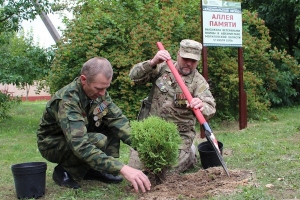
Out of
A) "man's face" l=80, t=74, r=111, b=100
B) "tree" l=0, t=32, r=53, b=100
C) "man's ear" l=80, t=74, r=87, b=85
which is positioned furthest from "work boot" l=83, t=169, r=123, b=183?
"tree" l=0, t=32, r=53, b=100

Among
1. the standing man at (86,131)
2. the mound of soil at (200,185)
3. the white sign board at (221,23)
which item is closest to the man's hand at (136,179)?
the standing man at (86,131)

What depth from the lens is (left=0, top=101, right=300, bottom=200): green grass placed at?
375 centimetres

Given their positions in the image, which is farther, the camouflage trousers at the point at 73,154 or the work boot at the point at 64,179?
the work boot at the point at 64,179

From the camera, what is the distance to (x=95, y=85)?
3746 millimetres

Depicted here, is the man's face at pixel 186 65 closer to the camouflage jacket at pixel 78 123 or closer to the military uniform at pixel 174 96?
the military uniform at pixel 174 96

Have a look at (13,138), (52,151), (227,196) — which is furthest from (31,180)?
(13,138)

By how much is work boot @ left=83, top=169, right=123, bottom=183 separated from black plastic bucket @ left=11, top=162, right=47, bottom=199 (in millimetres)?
713

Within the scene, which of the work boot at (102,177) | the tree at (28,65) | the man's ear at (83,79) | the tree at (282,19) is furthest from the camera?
the tree at (282,19)

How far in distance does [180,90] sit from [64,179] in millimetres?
1688

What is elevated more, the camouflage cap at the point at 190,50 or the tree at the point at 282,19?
the tree at the point at 282,19

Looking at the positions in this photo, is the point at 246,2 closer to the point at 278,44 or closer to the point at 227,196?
the point at 278,44

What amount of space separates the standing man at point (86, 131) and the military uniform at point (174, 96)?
31.0 inches

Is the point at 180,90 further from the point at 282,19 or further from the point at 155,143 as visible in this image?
the point at 282,19

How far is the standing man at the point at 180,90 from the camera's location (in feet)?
15.7
